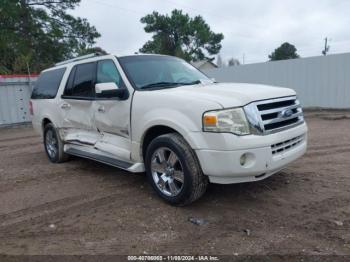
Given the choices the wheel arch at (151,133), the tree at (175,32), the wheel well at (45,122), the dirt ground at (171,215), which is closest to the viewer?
the dirt ground at (171,215)

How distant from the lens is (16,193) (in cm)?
509

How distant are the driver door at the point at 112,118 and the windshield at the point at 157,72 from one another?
194 mm

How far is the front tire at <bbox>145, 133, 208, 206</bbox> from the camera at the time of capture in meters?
3.84

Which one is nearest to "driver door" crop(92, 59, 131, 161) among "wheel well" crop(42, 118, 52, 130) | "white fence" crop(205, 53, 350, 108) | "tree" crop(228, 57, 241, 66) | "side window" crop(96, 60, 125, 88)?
"side window" crop(96, 60, 125, 88)

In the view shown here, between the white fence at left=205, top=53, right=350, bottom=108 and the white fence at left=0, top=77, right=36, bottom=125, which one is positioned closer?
the white fence at left=205, top=53, right=350, bottom=108

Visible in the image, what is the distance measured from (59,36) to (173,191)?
19.4 meters

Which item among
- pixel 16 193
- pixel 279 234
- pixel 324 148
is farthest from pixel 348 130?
pixel 16 193

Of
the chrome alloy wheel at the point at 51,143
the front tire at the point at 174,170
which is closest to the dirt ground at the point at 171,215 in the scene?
the front tire at the point at 174,170

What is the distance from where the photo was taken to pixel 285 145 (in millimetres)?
3980

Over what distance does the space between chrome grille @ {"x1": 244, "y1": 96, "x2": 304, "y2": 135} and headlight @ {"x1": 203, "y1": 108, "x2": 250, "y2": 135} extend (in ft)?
0.27

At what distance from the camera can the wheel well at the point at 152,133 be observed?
4.27 m

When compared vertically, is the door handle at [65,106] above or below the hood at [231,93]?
below

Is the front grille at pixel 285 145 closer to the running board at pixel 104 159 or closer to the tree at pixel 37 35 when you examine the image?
the running board at pixel 104 159

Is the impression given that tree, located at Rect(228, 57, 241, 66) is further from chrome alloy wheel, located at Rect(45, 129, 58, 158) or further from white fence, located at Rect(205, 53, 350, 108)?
chrome alloy wheel, located at Rect(45, 129, 58, 158)
